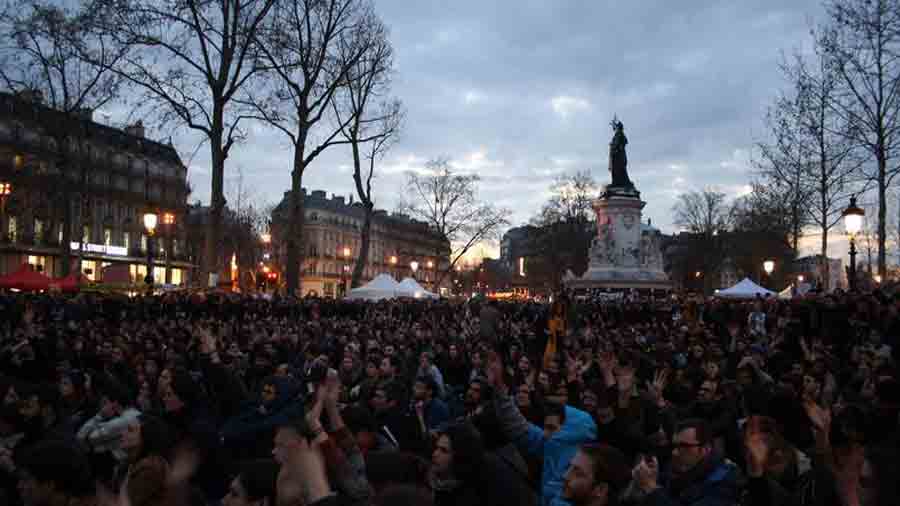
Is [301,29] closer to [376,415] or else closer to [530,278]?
[376,415]

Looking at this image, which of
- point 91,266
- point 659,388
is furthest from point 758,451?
point 91,266

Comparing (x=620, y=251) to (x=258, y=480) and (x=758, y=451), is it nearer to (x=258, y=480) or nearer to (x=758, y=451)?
(x=758, y=451)

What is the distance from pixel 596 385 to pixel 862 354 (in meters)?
6.07

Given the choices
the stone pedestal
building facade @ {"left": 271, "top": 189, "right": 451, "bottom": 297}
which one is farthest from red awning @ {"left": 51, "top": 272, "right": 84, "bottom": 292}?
building facade @ {"left": 271, "top": 189, "right": 451, "bottom": 297}

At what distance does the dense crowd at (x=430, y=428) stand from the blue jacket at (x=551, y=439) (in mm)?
15

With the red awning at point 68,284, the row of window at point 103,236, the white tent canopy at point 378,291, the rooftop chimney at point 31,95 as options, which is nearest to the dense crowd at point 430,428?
the red awning at point 68,284

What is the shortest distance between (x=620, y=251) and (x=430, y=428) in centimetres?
4571

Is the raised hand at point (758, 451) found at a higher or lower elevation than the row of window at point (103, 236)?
lower

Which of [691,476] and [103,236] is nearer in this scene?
[691,476]

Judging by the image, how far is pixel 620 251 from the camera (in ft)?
172

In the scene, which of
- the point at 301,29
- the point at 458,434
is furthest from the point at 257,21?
the point at 458,434

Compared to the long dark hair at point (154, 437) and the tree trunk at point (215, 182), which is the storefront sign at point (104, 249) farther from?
the long dark hair at point (154, 437)

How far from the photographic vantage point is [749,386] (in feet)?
28.5

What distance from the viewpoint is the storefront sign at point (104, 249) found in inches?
2685
